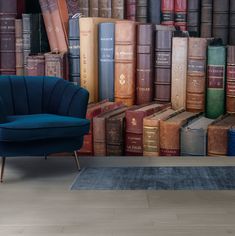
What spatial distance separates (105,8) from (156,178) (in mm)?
1569

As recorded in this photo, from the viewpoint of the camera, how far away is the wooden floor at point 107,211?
8.83 ft

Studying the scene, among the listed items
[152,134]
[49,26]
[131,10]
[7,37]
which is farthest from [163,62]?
[7,37]

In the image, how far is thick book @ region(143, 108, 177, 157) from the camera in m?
4.12

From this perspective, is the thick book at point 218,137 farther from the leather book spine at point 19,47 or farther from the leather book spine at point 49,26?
the leather book spine at point 19,47

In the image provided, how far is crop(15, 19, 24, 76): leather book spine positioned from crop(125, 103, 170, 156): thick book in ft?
3.28

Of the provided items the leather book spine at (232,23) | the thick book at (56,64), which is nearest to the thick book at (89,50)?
the thick book at (56,64)

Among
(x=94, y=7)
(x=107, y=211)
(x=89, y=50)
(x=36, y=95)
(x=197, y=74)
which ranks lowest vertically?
(x=107, y=211)

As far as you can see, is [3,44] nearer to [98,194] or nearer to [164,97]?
[164,97]

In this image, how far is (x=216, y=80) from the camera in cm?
425

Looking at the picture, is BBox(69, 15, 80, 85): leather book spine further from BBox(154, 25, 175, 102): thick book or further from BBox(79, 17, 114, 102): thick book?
BBox(154, 25, 175, 102): thick book

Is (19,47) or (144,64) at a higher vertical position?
(19,47)

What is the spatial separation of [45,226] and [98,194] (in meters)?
0.57

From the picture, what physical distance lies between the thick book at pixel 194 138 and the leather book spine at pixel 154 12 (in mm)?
891

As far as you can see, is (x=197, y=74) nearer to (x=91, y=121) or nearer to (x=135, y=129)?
(x=135, y=129)
